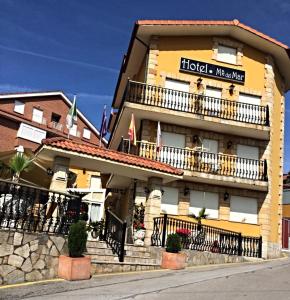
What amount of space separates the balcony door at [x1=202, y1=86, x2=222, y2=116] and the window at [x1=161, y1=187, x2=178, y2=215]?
15.3ft

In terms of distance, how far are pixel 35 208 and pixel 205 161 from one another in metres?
12.8

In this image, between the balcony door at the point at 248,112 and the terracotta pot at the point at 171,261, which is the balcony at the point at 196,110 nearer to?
the balcony door at the point at 248,112

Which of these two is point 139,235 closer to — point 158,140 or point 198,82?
point 158,140

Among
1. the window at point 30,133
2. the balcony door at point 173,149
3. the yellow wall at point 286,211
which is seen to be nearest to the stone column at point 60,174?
the balcony door at point 173,149

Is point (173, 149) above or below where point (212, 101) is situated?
below

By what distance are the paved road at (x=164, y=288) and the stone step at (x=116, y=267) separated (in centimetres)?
38

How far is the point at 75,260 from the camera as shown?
32.9 feet

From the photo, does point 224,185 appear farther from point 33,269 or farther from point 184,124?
point 33,269

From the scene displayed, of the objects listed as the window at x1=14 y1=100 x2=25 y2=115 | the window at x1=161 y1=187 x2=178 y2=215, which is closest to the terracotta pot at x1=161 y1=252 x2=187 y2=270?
the window at x1=161 y1=187 x2=178 y2=215

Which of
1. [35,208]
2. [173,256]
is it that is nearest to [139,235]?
[173,256]

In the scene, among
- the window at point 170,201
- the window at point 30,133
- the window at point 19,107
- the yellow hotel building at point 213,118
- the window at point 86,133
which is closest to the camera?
the window at point 170,201

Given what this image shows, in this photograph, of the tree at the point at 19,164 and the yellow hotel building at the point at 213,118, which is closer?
the tree at the point at 19,164

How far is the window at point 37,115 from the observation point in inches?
1528

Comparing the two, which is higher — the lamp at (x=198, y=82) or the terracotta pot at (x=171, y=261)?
the lamp at (x=198, y=82)
